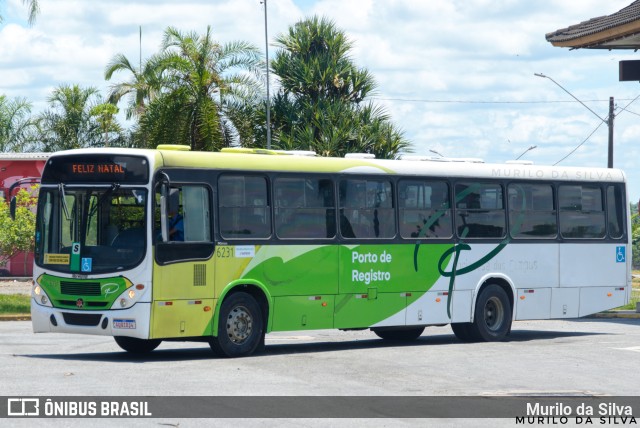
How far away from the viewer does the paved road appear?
14177 millimetres

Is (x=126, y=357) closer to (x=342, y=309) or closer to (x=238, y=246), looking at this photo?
(x=238, y=246)

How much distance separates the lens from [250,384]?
14555mm

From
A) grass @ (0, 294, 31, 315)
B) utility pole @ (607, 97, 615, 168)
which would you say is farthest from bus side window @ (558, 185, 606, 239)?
utility pole @ (607, 97, 615, 168)

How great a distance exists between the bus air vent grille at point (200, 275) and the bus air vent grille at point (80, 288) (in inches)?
53.3

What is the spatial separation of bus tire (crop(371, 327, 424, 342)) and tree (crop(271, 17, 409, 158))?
18587 millimetres

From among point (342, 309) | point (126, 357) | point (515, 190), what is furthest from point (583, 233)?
point (126, 357)

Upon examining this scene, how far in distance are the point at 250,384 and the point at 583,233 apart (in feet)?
35.8

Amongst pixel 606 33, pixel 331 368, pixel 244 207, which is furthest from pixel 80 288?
pixel 606 33

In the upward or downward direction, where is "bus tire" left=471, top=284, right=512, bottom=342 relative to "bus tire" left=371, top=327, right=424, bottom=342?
upward

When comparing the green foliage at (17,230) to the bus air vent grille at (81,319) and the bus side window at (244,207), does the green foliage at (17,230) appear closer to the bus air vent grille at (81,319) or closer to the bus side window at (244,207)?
the bus side window at (244,207)

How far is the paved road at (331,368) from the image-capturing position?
1418 cm

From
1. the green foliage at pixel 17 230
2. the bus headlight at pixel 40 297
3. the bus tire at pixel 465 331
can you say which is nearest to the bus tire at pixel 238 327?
the bus headlight at pixel 40 297

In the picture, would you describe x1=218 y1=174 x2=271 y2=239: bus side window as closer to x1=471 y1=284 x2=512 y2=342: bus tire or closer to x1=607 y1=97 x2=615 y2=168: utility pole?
x1=471 y1=284 x2=512 y2=342: bus tire

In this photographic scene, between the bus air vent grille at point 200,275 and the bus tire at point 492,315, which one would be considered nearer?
the bus air vent grille at point 200,275
